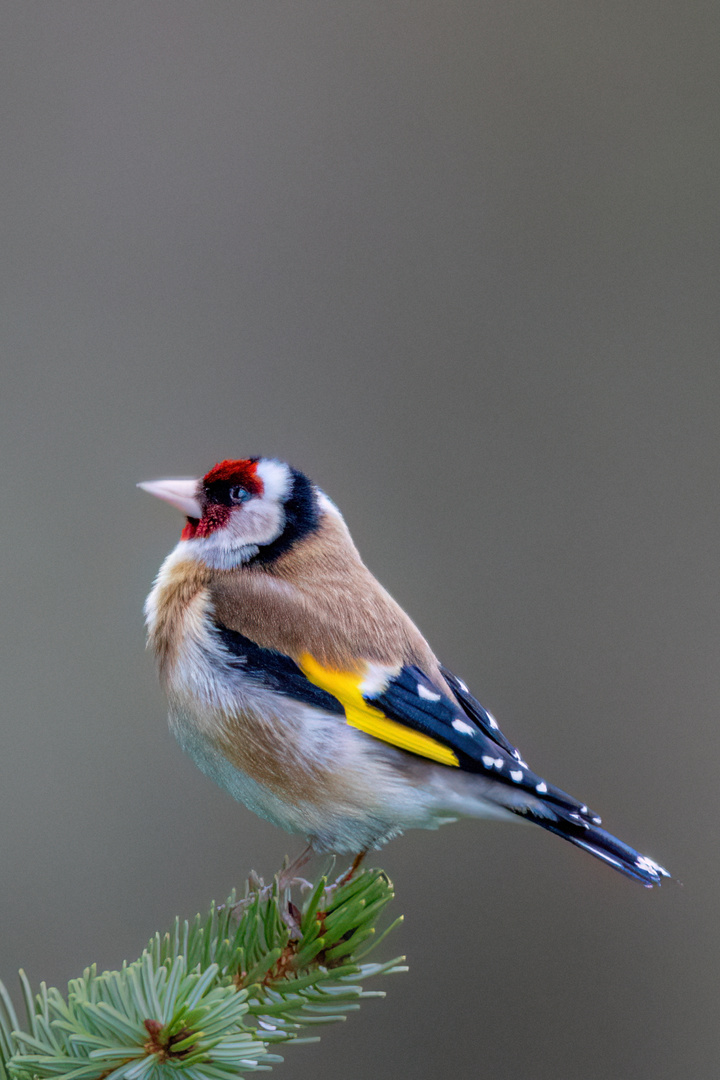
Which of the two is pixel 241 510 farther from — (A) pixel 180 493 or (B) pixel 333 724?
(B) pixel 333 724

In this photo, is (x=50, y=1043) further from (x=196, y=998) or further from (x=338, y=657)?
(x=338, y=657)

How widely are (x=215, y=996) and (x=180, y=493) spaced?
348 millimetres

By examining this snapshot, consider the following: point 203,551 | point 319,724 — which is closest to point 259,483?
point 203,551

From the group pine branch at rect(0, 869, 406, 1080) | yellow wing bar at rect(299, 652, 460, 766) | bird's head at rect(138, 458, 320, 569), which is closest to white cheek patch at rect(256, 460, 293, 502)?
bird's head at rect(138, 458, 320, 569)

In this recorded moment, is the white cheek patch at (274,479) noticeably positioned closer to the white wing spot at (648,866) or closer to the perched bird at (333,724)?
the perched bird at (333,724)

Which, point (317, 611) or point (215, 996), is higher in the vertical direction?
point (317, 611)

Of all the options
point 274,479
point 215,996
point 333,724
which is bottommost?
point 215,996

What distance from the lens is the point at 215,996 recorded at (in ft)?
1.56

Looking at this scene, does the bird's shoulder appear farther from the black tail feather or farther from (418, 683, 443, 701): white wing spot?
the black tail feather

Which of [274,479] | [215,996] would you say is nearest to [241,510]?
[274,479]

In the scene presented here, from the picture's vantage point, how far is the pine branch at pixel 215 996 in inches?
18.4

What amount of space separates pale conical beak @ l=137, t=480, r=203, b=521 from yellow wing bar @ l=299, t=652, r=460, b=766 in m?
0.14

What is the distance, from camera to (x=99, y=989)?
508 millimetres

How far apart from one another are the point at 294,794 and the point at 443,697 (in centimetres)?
12
